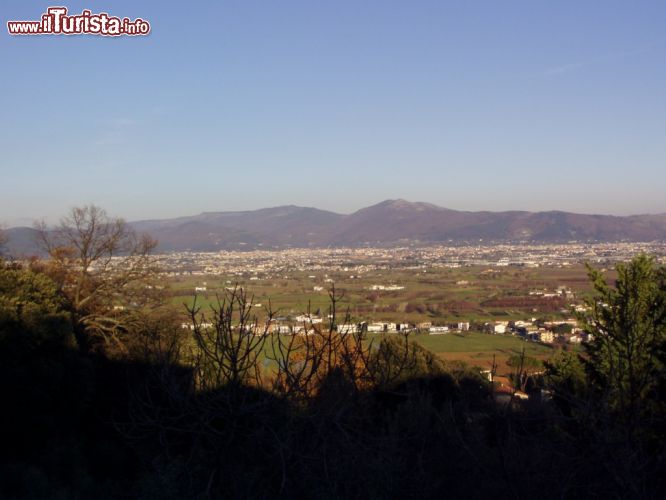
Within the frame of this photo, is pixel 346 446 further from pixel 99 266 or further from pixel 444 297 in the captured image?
pixel 444 297

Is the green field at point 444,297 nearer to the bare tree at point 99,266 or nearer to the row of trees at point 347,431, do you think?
the bare tree at point 99,266

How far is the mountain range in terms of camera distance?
4856 centimetres

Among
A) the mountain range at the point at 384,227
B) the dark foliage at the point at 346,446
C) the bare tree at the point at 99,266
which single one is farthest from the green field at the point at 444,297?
the mountain range at the point at 384,227

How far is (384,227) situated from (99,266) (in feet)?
204

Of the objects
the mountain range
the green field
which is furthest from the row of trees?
the mountain range

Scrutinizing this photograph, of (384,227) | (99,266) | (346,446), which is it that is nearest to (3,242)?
(99,266)

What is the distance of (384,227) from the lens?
249 ft

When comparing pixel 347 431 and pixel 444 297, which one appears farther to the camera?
pixel 444 297

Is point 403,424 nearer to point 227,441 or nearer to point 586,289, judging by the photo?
Answer: point 227,441

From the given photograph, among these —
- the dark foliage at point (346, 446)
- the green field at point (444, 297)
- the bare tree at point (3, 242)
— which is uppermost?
the bare tree at point (3, 242)

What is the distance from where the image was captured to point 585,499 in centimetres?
373

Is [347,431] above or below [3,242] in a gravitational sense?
below

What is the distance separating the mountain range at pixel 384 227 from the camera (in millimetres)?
48562

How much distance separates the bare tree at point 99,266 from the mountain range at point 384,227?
805 inches
